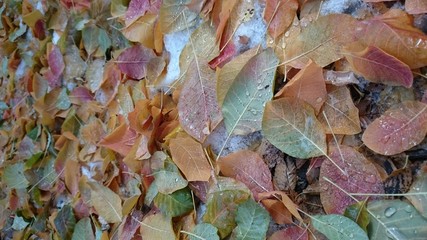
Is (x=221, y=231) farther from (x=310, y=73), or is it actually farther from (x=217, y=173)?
(x=310, y=73)

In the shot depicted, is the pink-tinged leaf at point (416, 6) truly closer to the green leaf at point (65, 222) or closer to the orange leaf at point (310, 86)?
the orange leaf at point (310, 86)

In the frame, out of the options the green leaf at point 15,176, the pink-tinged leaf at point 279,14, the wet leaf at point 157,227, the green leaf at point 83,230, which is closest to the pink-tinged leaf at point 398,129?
the pink-tinged leaf at point 279,14

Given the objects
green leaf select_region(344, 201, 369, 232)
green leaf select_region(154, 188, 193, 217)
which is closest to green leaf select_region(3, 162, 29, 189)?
green leaf select_region(154, 188, 193, 217)

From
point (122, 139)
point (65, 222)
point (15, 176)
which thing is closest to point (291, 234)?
point (122, 139)

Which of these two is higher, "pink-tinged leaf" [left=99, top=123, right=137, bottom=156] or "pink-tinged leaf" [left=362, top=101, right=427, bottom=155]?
"pink-tinged leaf" [left=362, top=101, right=427, bottom=155]

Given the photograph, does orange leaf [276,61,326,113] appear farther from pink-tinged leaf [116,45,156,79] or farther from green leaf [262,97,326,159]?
pink-tinged leaf [116,45,156,79]

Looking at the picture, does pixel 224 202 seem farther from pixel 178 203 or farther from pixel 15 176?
pixel 15 176
